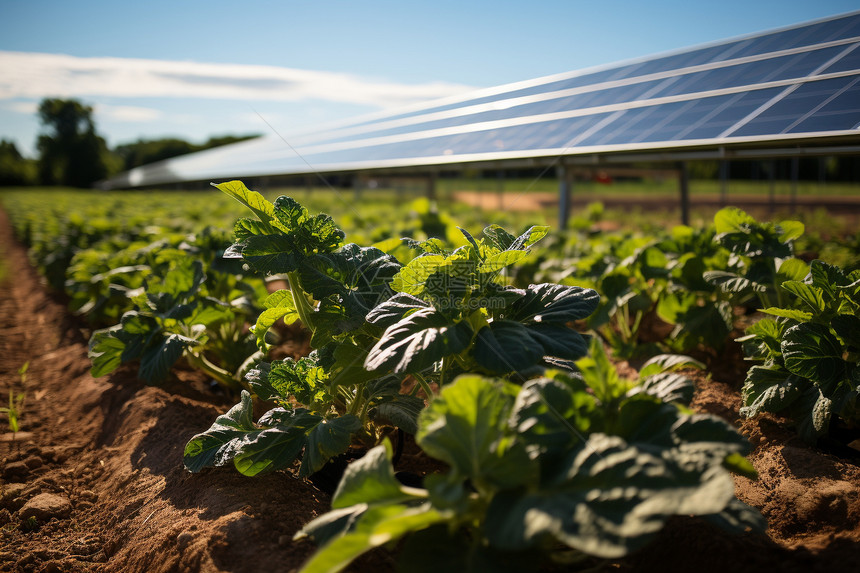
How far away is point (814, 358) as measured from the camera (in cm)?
222

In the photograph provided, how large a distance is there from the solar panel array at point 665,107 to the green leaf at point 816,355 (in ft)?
2.83

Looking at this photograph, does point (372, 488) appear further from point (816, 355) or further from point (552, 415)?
point (816, 355)

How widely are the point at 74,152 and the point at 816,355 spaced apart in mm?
81114

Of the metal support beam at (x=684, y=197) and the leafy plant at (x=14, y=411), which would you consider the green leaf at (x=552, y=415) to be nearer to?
the leafy plant at (x=14, y=411)

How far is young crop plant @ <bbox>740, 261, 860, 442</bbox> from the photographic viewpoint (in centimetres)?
221

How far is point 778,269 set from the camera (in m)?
2.88

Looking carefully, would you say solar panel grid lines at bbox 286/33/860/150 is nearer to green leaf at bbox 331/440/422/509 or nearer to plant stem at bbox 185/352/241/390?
plant stem at bbox 185/352/241/390

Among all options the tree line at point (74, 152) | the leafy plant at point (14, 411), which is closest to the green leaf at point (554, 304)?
the leafy plant at point (14, 411)

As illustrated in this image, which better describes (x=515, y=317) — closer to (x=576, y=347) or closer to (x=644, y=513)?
(x=576, y=347)

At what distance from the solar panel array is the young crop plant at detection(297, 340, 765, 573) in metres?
1.80

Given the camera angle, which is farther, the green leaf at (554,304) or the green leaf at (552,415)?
the green leaf at (554,304)

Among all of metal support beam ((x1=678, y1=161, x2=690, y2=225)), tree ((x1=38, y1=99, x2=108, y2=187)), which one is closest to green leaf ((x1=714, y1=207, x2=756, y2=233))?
metal support beam ((x1=678, y1=161, x2=690, y2=225))

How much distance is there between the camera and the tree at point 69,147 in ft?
217

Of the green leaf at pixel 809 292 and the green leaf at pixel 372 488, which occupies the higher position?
the green leaf at pixel 809 292
